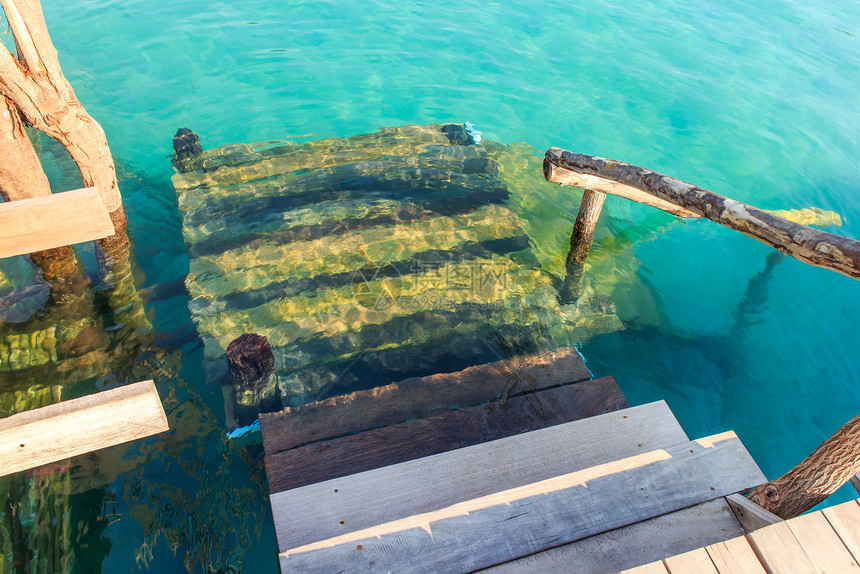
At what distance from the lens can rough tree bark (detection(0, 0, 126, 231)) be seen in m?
4.16

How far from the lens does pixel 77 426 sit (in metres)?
2.63

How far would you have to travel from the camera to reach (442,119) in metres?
11.0

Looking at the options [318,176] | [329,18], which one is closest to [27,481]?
[318,176]

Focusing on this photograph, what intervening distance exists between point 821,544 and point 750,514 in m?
0.41

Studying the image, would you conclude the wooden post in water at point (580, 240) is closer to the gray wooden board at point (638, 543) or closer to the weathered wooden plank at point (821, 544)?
the gray wooden board at point (638, 543)

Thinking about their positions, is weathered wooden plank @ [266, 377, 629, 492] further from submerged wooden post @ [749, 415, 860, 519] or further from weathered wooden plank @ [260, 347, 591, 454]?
submerged wooden post @ [749, 415, 860, 519]

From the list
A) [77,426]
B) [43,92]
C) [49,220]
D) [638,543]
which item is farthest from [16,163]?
[638,543]

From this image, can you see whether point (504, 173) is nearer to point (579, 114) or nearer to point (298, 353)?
point (579, 114)

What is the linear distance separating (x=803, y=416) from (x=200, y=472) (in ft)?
21.3

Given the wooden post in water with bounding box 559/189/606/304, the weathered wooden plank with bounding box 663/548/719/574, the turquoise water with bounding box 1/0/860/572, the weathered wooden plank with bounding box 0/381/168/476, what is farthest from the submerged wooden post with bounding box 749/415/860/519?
the weathered wooden plank with bounding box 0/381/168/476

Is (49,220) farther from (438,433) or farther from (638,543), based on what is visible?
(638,543)

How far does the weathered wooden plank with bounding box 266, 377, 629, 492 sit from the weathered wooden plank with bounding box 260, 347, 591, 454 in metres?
0.16

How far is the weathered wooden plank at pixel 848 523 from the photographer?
245 centimetres

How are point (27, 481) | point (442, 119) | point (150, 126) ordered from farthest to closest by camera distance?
point (442, 119) → point (150, 126) → point (27, 481)
